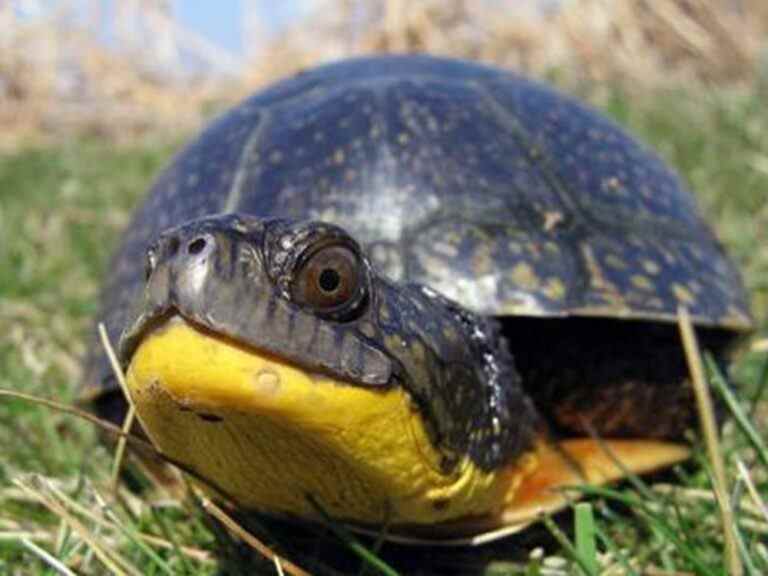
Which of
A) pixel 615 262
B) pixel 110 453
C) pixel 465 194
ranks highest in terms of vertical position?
pixel 465 194

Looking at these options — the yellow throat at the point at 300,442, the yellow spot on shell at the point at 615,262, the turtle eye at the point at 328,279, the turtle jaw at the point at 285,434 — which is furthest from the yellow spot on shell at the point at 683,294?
the turtle eye at the point at 328,279

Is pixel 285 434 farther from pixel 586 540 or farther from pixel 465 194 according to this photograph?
pixel 465 194

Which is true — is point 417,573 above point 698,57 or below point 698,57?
below

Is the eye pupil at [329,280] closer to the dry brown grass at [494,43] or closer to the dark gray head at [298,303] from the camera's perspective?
the dark gray head at [298,303]

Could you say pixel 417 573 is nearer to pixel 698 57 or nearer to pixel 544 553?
pixel 544 553

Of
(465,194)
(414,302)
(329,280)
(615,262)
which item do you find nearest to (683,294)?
(615,262)

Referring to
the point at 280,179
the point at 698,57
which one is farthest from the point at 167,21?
the point at 280,179
